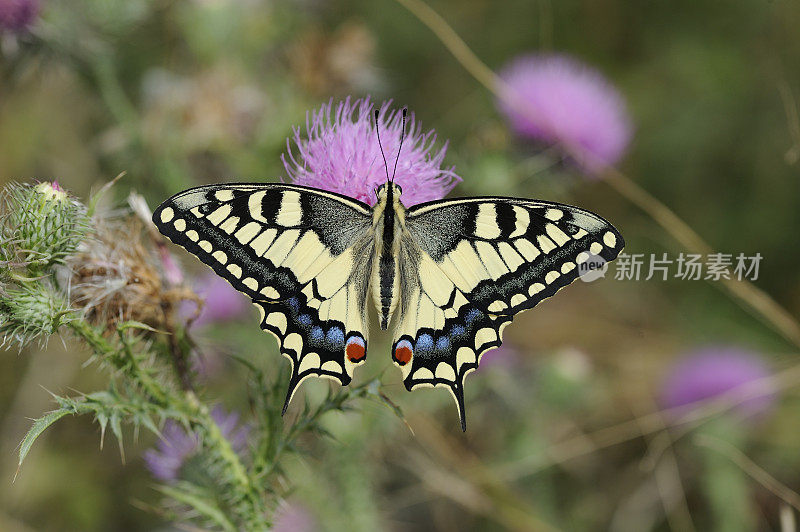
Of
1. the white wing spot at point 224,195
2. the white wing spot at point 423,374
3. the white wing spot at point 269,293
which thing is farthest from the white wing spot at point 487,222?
the white wing spot at point 224,195

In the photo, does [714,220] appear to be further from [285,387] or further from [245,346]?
[285,387]

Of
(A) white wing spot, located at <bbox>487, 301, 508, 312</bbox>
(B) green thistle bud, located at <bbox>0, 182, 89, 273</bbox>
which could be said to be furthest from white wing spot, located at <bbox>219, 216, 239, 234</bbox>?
(A) white wing spot, located at <bbox>487, 301, 508, 312</bbox>

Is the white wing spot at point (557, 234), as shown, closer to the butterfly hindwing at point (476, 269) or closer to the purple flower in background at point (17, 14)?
the butterfly hindwing at point (476, 269)

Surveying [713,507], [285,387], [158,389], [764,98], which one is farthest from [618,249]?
[764,98]

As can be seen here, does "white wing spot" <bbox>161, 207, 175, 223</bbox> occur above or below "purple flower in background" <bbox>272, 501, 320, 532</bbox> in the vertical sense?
above

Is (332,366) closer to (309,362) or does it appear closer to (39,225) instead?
(309,362)

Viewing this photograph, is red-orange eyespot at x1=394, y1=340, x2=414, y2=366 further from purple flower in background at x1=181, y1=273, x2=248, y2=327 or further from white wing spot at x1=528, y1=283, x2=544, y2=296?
purple flower in background at x1=181, y1=273, x2=248, y2=327
